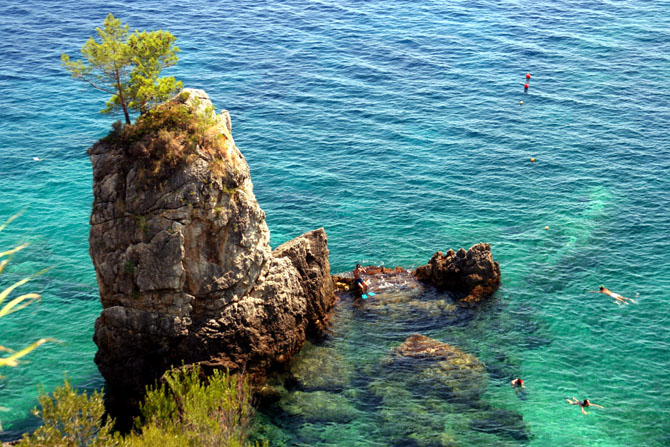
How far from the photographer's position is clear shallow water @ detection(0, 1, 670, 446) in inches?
1917

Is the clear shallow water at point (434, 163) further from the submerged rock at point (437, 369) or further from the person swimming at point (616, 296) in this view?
the submerged rock at point (437, 369)

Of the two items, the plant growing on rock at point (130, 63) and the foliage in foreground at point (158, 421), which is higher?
the plant growing on rock at point (130, 63)

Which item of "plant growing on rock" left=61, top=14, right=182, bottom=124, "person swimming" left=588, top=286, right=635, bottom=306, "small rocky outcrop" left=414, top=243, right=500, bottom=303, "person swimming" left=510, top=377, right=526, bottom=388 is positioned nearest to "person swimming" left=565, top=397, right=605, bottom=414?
"person swimming" left=510, top=377, right=526, bottom=388

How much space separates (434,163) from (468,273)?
25445mm

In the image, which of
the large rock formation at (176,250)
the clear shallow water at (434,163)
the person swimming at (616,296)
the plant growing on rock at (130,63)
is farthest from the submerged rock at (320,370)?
the person swimming at (616,296)

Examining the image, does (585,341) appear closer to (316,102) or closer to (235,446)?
(235,446)

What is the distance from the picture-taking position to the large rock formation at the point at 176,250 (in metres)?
41.1

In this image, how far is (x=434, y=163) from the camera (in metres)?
77.6

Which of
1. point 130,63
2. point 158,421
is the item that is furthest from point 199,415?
point 130,63

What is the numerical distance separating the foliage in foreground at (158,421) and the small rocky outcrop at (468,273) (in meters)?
22.1

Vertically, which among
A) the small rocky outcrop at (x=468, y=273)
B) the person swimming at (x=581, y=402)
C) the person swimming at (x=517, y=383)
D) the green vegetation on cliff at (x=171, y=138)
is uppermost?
the green vegetation on cliff at (x=171, y=138)

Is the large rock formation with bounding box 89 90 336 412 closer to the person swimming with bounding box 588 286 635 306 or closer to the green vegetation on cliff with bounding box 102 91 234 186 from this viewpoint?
the green vegetation on cliff with bounding box 102 91 234 186

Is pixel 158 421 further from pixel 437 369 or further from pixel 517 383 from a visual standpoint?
pixel 517 383

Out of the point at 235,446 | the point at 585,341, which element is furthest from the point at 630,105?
the point at 235,446
